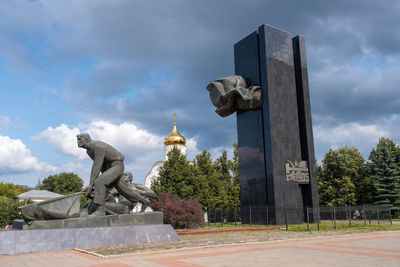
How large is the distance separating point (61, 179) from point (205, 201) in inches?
1564

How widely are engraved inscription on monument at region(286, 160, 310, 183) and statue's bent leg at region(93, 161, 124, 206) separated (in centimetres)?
1506

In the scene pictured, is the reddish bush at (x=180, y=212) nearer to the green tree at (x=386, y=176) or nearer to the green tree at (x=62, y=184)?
the green tree at (x=386, y=176)

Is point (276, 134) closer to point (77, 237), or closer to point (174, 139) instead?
point (77, 237)

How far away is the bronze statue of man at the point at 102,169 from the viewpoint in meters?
11.9

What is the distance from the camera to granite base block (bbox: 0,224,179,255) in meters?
9.79

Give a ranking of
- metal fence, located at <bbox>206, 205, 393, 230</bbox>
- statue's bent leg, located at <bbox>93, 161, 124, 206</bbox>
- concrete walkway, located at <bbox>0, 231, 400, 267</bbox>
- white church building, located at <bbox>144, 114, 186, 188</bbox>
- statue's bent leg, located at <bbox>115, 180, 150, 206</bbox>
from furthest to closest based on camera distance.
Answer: white church building, located at <bbox>144, 114, 186, 188</bbox>
metal fence, located at <bbox>206, 205, 393, 230</bbox>
statue's bent leg, located at <bbox>115, 180, 150, 206</bbox>
statue's bent leg, located at <bbox>93, 161, 124, 206</bbox>
concrete walkway, located at <bbox>0, 231, 400, 267</bbox>

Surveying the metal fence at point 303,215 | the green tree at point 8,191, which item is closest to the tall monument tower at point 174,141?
the green tree at point 8,191

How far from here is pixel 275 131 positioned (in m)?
24.4

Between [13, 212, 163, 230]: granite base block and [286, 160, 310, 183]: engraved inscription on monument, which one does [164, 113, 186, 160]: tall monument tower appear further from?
[13, 212, 163, 230]: granite base block

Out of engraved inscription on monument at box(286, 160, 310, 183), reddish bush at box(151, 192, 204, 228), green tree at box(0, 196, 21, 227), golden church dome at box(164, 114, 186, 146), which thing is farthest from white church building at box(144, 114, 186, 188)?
reddish bush at box(151, 192, 204, 228)

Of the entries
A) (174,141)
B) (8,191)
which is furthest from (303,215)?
(8,191)

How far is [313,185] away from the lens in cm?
2519

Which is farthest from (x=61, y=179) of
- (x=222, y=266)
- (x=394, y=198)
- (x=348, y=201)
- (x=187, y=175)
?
(x=222, y=266)

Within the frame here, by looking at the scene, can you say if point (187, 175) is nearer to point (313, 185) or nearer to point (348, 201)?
point (313, 185)
